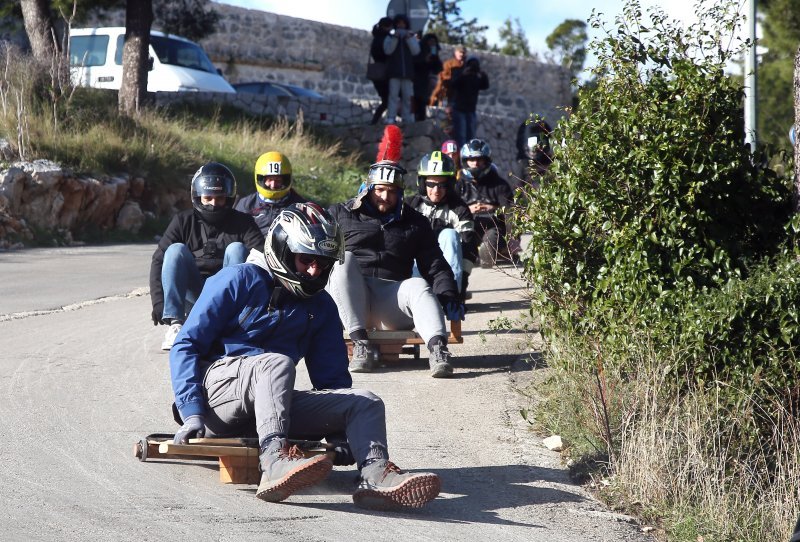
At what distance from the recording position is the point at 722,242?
714cm

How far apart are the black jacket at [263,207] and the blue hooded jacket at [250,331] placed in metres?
4.03

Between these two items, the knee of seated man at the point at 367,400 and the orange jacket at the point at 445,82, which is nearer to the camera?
the knee of seated man at the point at 367,400

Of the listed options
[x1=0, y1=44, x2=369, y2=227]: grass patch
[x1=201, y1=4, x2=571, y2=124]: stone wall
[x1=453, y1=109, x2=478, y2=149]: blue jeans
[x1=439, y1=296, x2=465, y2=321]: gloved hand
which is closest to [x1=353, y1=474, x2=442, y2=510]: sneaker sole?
[x1=439, y1=296, x2=465, y2=321]: gloved hand

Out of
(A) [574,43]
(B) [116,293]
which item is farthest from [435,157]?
(A) [574,43]

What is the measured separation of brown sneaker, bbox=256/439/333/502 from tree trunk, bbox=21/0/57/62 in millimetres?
15524

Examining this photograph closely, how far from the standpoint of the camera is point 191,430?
5.45 metres

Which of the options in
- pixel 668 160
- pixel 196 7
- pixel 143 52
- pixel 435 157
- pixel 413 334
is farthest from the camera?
pixel 196 7

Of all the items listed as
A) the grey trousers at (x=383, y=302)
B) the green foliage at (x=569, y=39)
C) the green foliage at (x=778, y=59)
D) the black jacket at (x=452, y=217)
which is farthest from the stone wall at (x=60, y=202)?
the green foliage at (x=569, y=39)

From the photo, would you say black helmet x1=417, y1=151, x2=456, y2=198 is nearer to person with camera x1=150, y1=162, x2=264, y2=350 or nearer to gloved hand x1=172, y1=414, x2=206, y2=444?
person with camera x1=150, y1=162, x2=264, y2=350

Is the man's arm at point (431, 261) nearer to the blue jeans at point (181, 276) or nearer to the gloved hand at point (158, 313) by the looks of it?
the blue jeans at point (181, 276)

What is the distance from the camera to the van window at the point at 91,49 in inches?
944

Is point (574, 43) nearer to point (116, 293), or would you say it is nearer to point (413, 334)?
point (116, 293)

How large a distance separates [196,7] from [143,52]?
3.89 m

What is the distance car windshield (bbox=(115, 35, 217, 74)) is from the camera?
79.6ft
